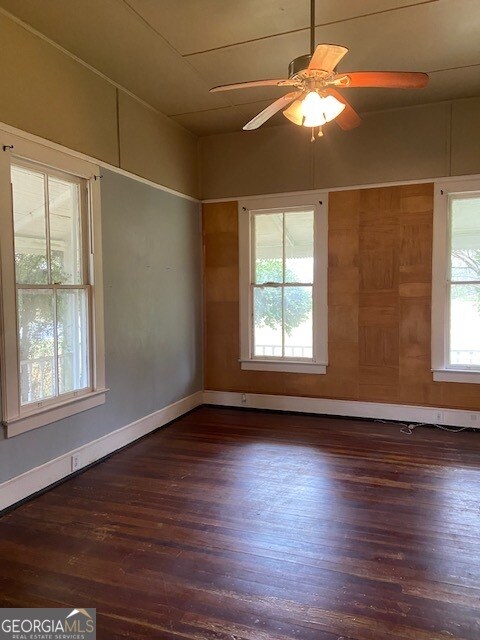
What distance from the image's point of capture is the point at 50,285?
10.3 ft

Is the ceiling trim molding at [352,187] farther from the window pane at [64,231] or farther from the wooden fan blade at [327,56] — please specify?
the wooden fan blade at [327,56]

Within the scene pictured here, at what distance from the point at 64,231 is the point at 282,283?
7.95ft

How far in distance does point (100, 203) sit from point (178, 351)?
184 centimetres

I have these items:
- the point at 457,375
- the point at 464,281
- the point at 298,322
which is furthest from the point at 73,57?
the point at 457,375

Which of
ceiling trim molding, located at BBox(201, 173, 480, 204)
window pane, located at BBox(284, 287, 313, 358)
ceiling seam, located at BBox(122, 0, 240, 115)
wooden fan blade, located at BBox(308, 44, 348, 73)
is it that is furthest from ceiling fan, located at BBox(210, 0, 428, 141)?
window pane, located at BBox(284, 287, 313, 358)

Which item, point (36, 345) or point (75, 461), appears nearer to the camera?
Answer: point (36, 345)

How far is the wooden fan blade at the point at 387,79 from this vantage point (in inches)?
86.9

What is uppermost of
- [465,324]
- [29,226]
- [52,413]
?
[29,226]

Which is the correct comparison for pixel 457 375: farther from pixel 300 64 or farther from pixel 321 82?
pixel 300 64

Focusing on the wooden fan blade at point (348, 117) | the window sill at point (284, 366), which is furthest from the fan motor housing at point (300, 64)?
the window sill at point (284, 366)

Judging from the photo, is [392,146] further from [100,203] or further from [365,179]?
[100,203]

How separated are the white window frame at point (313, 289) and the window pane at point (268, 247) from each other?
9cm

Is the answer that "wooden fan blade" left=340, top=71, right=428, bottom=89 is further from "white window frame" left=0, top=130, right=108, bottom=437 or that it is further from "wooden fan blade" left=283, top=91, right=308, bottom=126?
"white window frame" left=0, top=130, right=108, bottom=437

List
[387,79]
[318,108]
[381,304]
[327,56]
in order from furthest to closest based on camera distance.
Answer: [381,304], [318,108], [387,79], [327,56]
